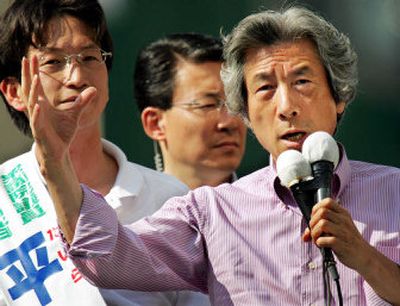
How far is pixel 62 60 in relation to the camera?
5.02 m

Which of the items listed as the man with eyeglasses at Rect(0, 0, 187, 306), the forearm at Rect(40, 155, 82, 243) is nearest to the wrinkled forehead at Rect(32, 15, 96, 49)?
the man with eyeglasses at Rect(0, 0, 187, 306)

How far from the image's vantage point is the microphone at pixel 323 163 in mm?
3703

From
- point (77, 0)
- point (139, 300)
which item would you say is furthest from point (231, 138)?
point (139, 300)

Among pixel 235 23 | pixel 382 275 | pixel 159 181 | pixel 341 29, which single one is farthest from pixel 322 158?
pixel 235 23

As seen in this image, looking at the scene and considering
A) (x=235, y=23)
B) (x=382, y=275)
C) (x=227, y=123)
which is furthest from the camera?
(x=235, y=23)

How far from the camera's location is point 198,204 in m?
4.45

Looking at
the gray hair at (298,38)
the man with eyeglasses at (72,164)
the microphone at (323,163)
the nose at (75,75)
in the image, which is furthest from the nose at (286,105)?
the nose at (75,75)

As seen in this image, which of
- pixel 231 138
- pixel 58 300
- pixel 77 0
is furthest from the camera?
pixel 231 138

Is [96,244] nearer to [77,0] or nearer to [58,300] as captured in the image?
[58,300]

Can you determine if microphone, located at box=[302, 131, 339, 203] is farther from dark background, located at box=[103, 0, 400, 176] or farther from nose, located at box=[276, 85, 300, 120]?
dark background, located at box=[103, 0, 400, 176]

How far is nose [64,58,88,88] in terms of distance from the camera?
494cm

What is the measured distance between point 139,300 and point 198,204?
1.45 feet

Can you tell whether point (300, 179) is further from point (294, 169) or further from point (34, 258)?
point (34, 258)

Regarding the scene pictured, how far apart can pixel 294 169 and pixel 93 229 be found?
2.20 feet
